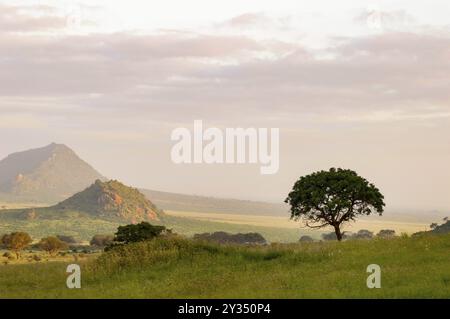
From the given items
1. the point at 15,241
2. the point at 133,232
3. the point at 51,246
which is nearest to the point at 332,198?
the point at 133,232

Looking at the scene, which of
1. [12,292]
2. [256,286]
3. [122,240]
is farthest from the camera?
[122,240]

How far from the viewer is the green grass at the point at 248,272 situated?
26.5m

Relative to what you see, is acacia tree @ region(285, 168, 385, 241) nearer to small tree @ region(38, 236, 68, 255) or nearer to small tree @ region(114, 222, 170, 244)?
small tree @ region(114, 222, 170, 244)

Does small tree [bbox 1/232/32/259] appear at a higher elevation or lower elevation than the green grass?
lower

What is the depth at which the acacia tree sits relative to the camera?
63.2m

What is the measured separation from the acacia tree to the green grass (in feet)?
64.8

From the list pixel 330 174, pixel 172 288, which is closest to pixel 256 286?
pixel 172 288

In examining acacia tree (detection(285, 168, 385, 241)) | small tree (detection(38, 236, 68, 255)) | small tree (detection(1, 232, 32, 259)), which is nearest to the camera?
acacia tree (detection(285, 168, 385, 241))

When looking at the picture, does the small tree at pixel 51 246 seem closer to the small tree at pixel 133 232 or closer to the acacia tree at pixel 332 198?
the small tree at pixel 133 232

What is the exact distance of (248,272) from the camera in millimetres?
33031

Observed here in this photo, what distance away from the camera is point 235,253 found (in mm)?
38500

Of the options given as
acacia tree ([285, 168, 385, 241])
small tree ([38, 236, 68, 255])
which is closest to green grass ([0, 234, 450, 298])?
acacia tree ([285, 168, 385, 241])
